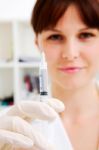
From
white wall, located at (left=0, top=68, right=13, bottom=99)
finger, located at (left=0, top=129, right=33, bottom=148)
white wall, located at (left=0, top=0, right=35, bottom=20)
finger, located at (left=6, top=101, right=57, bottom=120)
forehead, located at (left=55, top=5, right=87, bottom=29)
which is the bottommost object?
white wall, located at (left=0, top=68, right=13, bottom=99)

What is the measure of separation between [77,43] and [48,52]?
0.11 meters

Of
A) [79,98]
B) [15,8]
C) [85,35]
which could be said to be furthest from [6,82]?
[85,35]

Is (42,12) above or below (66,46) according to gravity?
above

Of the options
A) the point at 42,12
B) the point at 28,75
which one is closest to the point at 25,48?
→ the point at 28,75

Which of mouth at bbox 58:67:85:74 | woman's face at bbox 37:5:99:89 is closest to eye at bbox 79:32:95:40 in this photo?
woman's face at bbox 37:5:99:89

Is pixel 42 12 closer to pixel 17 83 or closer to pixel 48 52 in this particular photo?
pixel 48 52

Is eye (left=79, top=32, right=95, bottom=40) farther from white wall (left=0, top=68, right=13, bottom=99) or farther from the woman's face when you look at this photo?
white wall (left=0, top=68, right=13, bottom=99)

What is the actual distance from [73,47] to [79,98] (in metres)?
0.21

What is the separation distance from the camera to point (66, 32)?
0.90 m

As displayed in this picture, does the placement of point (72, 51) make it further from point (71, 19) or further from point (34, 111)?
point (34, 111)

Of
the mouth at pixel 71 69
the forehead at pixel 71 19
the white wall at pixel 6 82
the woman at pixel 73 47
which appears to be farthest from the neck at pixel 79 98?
the white wall at pixel 6 82

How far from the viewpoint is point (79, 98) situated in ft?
3.31

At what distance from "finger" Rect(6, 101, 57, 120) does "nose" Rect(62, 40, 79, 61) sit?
26 centimetres

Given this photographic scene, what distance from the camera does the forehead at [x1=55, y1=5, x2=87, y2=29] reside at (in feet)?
2.92
